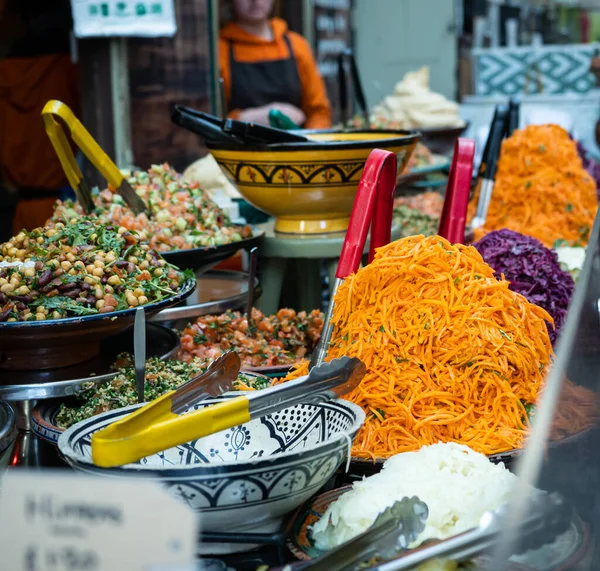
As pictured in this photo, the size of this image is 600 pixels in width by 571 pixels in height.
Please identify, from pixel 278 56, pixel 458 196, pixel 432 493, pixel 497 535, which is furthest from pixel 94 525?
pixel 278 56

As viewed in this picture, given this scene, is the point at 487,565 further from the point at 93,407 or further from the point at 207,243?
the point at 207,243

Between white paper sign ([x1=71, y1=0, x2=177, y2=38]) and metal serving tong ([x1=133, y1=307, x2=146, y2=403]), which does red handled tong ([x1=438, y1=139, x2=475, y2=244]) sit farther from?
white paper sign ([x1=71, y1=0, x2=177, y2=38])

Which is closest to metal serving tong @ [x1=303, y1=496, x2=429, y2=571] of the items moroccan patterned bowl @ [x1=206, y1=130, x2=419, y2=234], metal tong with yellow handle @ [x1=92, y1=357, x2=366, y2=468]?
metal tong with yellow handle @ [x1=92, y1=357, x2=366, y2=468]

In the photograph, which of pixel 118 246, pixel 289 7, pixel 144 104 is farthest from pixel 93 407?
pixel 289 7

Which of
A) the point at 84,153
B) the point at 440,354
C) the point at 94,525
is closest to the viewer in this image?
the point at 94,525

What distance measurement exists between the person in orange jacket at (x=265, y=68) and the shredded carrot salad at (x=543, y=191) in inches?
83.9

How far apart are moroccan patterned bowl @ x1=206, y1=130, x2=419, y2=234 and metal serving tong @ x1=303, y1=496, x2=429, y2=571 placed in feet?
4.44

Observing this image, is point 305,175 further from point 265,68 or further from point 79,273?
point 265,68

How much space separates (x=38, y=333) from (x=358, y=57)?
301 inches

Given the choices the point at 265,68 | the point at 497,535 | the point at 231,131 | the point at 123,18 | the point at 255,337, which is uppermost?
the point at 123,18

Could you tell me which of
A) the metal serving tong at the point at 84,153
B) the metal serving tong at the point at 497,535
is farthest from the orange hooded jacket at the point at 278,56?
the metal serving tong at the point at 497,535

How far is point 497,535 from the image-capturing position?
0.73 metres

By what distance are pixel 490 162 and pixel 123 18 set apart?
6.82ft

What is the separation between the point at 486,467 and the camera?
1087 mm
